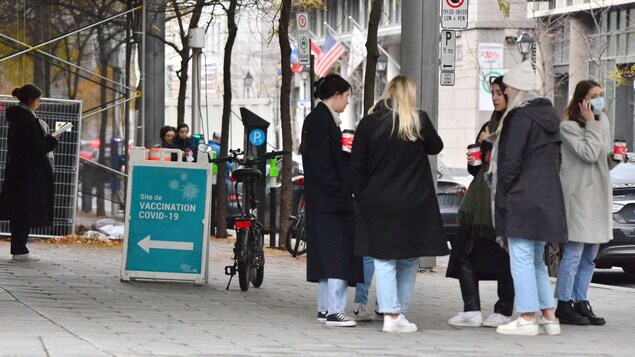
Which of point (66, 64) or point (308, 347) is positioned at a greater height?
point (66, 64)

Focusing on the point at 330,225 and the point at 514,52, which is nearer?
the point at 330,225

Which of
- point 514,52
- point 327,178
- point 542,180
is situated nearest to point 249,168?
point 327,178

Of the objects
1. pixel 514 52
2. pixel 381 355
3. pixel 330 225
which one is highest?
pixel 514 52

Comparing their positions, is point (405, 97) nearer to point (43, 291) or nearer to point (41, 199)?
point (43, 291)

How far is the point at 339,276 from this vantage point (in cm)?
1003

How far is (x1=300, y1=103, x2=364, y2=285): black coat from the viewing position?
1001cm

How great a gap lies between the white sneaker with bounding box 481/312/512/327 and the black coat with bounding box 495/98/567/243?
2.99ft

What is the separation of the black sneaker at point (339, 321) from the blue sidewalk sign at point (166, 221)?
3165 millimetres

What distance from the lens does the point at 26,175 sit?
1501 centimetres

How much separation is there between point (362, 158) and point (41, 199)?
628 centimetres

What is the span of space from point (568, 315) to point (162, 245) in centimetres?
408

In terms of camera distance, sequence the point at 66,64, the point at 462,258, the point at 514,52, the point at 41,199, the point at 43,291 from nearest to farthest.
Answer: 1. the point at 462,258
2. the point at 43,291
3. the point at 41,199
4. the point at 66,64
5. the point at 514,52

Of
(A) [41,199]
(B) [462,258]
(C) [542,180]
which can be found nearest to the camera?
(C) [542,180]

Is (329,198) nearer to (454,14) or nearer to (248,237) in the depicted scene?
(248,237)
